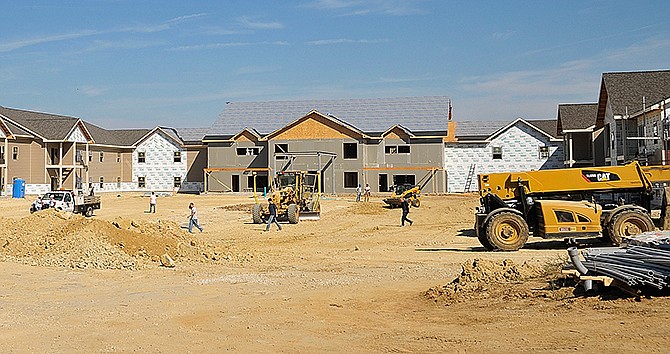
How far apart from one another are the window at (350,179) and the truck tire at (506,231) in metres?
40.9

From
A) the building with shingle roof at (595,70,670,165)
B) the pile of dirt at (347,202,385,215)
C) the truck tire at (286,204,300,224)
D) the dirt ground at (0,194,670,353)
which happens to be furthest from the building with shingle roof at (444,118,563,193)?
the dirt ground at (0,194,670,353)

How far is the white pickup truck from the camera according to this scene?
132 ft

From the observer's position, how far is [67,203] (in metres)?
41.2

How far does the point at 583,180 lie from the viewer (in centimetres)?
2169

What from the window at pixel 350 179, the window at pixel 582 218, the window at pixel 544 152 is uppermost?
the window at pixel 544 152

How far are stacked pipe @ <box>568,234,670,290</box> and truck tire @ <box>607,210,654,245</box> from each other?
8.60 meters

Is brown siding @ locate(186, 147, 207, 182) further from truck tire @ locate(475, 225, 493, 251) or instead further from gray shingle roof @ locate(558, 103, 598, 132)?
truck tire @ locate(475, 225, 493, 251)

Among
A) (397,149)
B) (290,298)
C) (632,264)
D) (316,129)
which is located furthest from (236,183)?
(632,264)

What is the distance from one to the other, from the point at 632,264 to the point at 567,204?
10.1m

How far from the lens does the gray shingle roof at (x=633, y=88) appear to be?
1672 inches

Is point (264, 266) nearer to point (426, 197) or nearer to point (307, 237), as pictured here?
point (307, 237)

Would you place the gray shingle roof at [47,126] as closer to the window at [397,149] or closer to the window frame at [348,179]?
the window frame at [348,179]

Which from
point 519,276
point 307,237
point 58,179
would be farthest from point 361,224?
point 58,179

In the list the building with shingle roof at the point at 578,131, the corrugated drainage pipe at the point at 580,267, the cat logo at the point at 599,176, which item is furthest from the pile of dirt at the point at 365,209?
the corrugated drainage pipe at the point at 580,267
